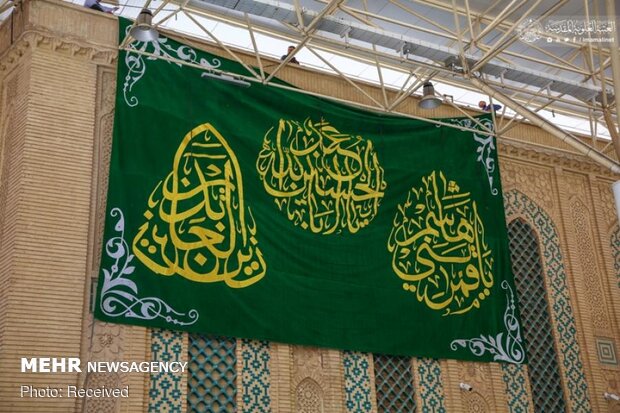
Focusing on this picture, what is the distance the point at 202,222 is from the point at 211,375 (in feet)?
4.27

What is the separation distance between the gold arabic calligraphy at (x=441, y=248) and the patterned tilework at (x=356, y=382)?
0.93 metres

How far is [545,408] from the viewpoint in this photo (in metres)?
8.91

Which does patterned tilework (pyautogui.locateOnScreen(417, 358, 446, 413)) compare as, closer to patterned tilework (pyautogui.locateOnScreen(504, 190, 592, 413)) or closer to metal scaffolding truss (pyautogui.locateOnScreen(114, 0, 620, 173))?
patterned tilework (pyautogui.locateOnScreen(504, 190, 592, 413))

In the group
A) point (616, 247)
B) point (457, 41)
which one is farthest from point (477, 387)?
point (457, 41)

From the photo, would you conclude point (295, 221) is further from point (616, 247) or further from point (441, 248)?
point (616, 247)

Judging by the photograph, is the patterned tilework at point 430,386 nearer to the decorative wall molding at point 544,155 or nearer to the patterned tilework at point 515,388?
the patterned tilework at point 515,388

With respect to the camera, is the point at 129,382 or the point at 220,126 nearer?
the point at 129,382

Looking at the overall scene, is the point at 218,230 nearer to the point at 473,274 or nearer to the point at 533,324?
the point at 473,274

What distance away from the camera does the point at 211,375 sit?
7.24 metres

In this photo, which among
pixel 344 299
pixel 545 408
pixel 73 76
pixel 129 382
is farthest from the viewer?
pixel 545 408

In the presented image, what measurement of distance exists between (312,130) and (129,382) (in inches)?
123

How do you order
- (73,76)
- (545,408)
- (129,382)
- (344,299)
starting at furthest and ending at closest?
1. (545,408)
2. (344,299)
3. (73,76)
4. (129,382)

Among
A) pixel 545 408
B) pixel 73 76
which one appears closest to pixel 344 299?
pixel 545 408

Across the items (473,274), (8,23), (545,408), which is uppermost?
(8,23)
